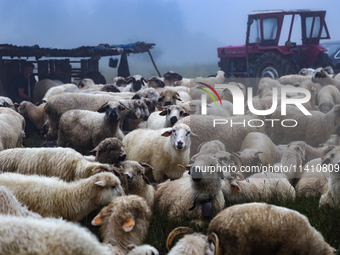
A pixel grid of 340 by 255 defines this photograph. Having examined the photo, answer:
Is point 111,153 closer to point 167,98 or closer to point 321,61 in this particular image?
point 167,98

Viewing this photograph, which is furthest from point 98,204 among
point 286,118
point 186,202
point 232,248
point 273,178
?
point 286,118

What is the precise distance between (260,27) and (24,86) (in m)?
7.04

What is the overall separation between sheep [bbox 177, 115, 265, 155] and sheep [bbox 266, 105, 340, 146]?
0.72 m

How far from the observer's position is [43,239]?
203 cm

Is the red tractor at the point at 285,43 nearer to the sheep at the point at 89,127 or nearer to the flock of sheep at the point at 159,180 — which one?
the flock of sheep at the point at 159,180

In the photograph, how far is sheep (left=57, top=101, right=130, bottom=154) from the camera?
21.1 ft

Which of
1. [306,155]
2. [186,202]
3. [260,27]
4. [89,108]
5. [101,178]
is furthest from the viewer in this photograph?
[260,27]

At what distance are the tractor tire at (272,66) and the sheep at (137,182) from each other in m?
8.57

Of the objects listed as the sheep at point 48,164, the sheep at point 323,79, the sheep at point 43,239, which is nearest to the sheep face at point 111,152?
the sheep at point 48,164

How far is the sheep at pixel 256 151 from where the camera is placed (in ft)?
17.6

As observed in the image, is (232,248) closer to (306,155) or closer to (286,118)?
(306,155)

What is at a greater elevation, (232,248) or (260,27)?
(260,27)

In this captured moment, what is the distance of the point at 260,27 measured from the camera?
12812mm

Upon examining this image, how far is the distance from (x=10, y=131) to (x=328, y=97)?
6023mm
